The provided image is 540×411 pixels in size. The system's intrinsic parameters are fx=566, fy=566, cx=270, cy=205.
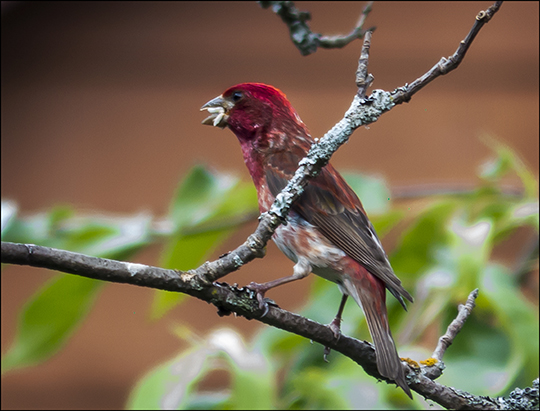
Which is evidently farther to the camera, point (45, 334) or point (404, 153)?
point (404, 153)

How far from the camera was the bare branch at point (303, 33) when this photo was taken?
718 millimetres

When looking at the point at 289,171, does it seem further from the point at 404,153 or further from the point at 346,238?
the point at 404,153

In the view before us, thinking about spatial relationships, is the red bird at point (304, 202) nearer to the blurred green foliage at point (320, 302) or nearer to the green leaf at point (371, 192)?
the blurred green foliage at point (320, 302)

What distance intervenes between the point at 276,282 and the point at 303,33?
329mm

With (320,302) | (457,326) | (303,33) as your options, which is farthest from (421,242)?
(303,33)

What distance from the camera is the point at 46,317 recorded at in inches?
59.2

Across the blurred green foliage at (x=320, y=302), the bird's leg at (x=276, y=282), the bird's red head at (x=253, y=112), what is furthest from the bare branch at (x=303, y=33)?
the blurred green foliage at (x=320, y=302)

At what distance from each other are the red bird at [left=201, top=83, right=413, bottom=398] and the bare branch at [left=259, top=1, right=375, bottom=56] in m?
0.14

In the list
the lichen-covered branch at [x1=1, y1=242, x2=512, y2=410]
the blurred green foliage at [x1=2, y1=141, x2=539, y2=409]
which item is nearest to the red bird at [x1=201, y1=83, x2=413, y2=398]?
the lichen-covered branch at [x1=1, y1=242, x2=512, y2=410]

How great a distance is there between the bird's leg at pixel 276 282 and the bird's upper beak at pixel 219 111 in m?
0.25

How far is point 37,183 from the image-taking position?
2.42m

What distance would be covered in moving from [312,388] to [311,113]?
1.18 metres

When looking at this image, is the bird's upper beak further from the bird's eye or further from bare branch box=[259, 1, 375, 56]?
bare branch box=[259, 1, 375, 56]

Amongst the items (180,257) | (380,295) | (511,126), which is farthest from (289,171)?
(511,126)
